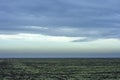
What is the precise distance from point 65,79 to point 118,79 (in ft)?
18.1

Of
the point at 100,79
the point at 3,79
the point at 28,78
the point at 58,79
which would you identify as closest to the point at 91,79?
the point at 100,79

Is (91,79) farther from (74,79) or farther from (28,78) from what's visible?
(28,78)

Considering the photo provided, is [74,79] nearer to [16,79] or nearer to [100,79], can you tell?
[100,79]

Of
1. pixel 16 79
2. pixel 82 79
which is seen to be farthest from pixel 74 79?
pixel 16 79

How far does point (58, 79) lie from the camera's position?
37344 mm

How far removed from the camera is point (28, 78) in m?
38.5

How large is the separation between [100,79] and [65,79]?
363cm

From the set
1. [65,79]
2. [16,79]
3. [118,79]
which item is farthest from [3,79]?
[118,79]

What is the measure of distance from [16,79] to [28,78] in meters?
1.79

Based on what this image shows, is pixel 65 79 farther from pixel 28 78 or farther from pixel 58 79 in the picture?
pixel 28 78

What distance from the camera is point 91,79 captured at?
3769cm

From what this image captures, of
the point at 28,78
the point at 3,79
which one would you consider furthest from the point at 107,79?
the point at 3,79

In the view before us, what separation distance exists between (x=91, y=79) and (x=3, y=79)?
29.7 ft

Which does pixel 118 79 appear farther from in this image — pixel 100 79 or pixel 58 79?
pixel 58 79
